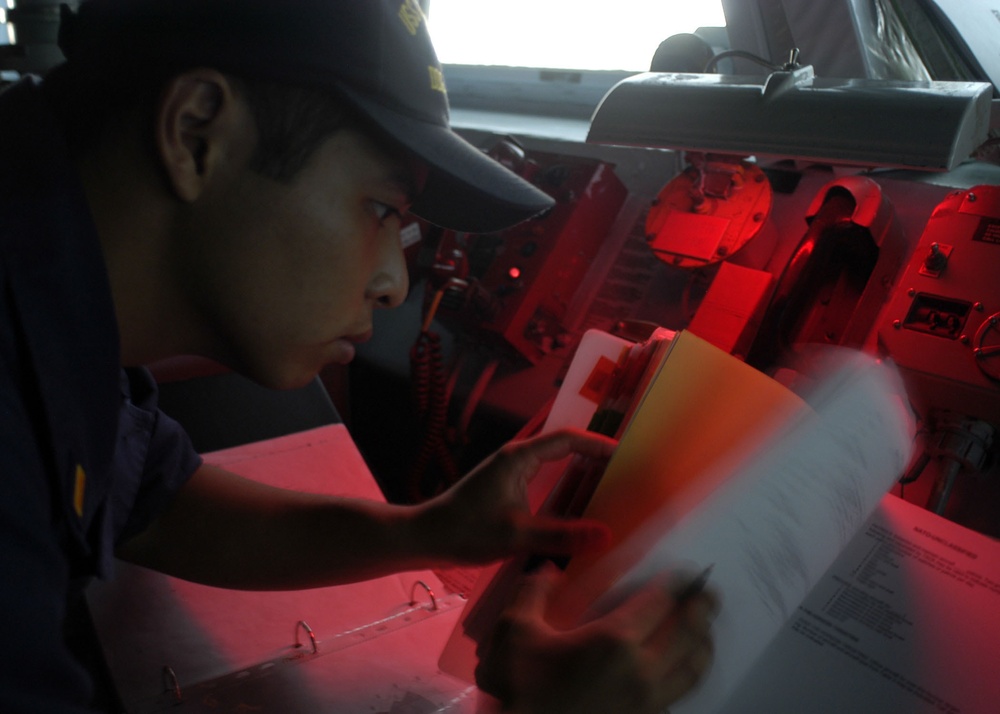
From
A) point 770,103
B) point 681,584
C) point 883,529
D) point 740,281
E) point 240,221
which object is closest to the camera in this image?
point 681,584

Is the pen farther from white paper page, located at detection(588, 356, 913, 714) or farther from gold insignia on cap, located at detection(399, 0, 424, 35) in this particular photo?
gold insignia on cap, located at detection(399, 0, 424, 35)

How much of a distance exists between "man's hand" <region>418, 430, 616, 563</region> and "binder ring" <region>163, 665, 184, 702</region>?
30cm

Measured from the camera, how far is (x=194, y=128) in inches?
24.2

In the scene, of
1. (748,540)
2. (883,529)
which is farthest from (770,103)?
(748,540)

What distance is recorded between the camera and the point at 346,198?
67 cm

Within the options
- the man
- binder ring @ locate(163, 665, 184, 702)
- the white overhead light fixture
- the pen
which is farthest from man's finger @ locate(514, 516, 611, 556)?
the white overhead light fixture

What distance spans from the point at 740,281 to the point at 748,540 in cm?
75

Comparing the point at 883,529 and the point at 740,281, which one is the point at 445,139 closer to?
the point at 883,529

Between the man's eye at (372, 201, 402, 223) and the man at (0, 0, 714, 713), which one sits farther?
the man's eye at (372, 201, 402, 223)

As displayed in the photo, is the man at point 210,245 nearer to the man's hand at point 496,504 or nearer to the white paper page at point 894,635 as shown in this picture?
the man's hand at point 496,504

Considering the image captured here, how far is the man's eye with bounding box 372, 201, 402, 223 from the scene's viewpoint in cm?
71

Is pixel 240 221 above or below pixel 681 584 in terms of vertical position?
above

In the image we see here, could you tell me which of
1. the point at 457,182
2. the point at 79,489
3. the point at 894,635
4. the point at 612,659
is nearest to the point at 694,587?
the point at 612,659

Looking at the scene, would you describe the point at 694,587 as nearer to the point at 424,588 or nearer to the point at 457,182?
the point at 457,182
